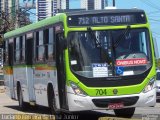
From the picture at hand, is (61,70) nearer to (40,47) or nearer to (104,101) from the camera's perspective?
(104,101)

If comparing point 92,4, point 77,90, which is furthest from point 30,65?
point 92,4

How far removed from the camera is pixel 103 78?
15055 mm

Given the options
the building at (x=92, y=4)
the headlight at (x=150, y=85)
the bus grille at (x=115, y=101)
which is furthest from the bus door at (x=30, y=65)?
the building at (x=92, y=4)

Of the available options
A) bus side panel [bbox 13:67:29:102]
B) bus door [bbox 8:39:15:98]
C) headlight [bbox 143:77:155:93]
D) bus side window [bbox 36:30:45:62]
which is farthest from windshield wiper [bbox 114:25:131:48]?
bus door [bbox 8:39:15:98]

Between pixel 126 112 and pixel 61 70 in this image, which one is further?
pixel 126 112

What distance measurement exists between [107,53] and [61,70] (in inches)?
56.5

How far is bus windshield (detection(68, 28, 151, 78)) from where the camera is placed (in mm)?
15117

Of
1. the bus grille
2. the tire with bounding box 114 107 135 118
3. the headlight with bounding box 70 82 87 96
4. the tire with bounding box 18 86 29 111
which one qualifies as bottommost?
the tire with bounding box 18 86 29 111

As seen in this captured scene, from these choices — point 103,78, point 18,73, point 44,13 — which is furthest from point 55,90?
point 44,13

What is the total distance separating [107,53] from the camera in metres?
15.3

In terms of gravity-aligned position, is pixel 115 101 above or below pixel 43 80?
below

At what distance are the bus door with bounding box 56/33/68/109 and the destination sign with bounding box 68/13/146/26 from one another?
0.57 m

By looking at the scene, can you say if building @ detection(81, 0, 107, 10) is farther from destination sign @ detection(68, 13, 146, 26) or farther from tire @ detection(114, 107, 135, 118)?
destination sign @ detection(68, 13, 146, 26)

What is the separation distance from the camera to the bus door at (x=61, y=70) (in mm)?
15453
